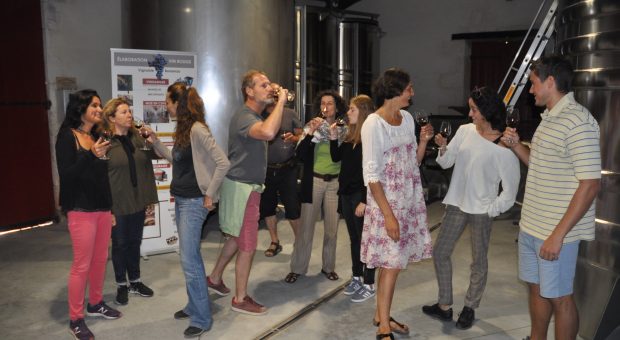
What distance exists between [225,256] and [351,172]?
1121 mm

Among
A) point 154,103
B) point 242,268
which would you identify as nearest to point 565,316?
point 242,268

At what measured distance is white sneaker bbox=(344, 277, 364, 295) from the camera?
4254mm

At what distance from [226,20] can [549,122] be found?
4.25 m

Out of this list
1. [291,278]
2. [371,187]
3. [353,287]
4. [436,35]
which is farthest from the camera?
[436,35]

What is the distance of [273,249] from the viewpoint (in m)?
5.35

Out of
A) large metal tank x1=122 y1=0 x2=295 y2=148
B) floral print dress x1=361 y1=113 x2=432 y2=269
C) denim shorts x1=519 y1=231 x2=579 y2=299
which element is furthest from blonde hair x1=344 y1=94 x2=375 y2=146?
large metal tank x1=122 y1=0 x2=295 y2=148

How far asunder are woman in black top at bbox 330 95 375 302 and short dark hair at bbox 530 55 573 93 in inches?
57.5

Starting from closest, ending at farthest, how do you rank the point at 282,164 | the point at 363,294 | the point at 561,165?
1. the point at 561,165
2. the point at 363,294
3. the point at 282,164

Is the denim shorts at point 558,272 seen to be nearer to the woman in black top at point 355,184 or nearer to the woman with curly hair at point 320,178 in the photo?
the woman in black top at point 355,184

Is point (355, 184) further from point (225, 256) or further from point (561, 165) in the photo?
point (561, 165)

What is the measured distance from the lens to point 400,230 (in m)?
3.22

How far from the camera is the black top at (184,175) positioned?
3.44m

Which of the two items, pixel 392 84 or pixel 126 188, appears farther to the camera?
pixel 126 188

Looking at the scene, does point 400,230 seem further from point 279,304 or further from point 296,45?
point 296,45
